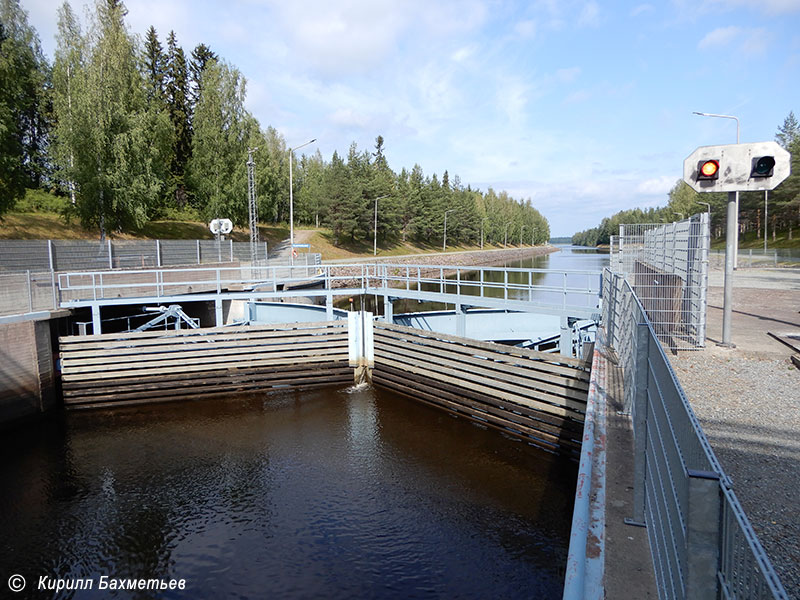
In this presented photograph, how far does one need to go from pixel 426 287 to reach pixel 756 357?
3636 cm

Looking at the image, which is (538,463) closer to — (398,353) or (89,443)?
(398,353)

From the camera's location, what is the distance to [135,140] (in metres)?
30.7

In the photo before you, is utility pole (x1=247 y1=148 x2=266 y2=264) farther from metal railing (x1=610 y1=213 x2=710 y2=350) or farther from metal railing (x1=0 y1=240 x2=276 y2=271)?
metal railing (x1=610 y1=213 x2=710 y2=350)

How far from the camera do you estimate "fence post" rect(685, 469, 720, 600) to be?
1581mm

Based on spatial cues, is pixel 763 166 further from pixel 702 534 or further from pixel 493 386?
pixel 702 534

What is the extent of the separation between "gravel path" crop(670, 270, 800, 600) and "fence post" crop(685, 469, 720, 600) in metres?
2.65

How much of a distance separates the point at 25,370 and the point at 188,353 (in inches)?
140

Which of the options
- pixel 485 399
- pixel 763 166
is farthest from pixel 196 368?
pixel 763 166

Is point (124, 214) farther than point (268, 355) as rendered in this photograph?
Yes

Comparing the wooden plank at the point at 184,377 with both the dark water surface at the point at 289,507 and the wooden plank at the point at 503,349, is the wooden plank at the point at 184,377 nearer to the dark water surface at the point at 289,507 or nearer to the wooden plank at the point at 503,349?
the dark water surface at the point at 289,507

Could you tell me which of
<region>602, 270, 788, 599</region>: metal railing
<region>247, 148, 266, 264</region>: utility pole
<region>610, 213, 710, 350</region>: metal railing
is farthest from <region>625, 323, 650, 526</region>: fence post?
<region>247, 148, 266, 264</region>: utility pole

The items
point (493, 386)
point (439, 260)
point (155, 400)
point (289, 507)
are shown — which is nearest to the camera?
point (289, 507)

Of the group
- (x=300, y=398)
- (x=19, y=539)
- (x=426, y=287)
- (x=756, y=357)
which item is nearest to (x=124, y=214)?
(x=426, y=287)

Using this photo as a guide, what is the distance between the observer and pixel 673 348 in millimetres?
10070
